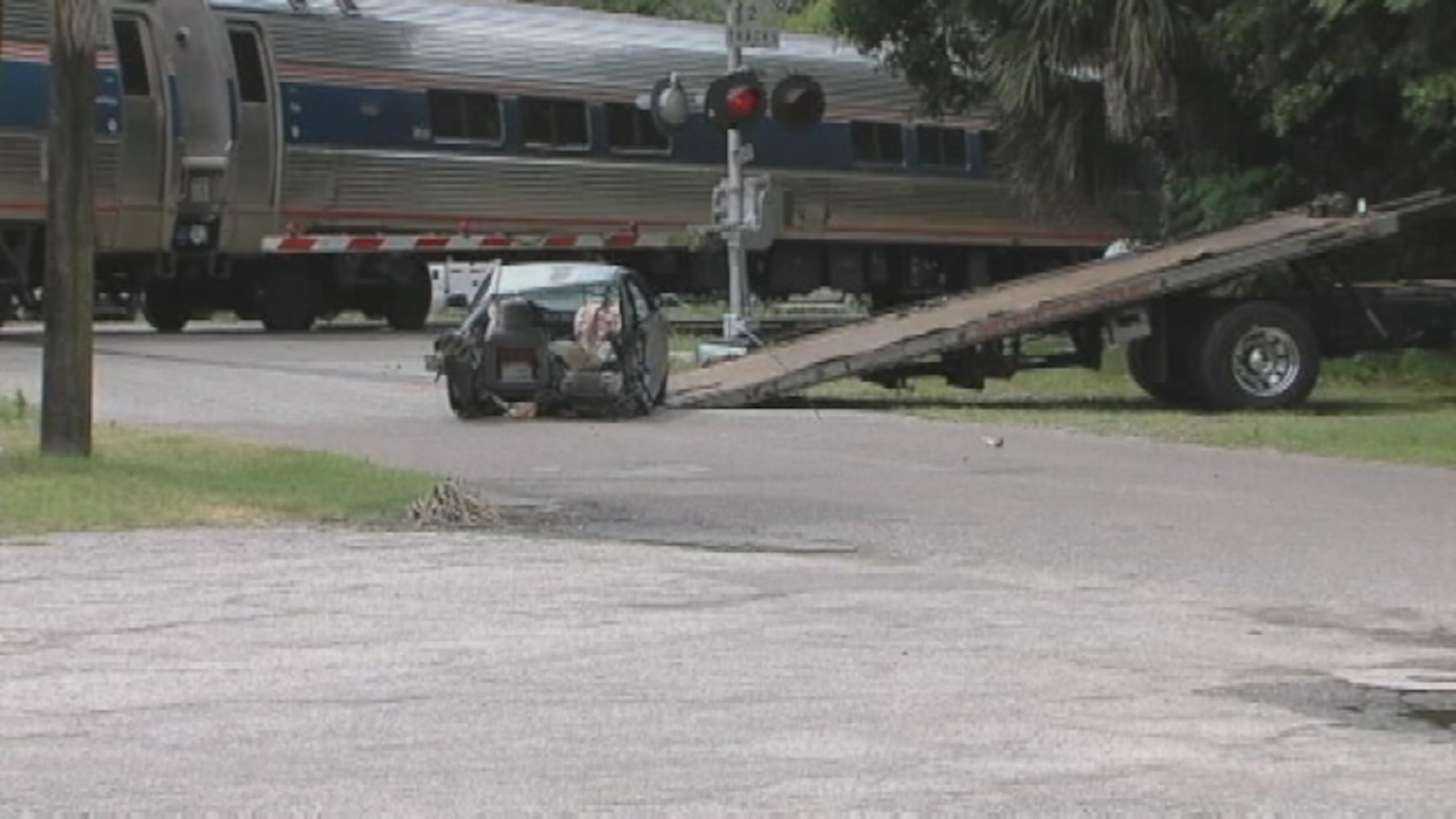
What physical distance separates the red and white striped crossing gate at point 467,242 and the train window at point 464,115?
1248mm

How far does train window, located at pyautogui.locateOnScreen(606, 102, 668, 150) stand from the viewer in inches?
1363

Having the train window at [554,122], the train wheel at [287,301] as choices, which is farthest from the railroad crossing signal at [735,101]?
the train window at [554,122]

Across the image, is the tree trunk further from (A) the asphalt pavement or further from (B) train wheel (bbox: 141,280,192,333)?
(B) train wheel (bbox: 141,280,192,333)

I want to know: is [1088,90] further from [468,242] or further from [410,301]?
[410,301]

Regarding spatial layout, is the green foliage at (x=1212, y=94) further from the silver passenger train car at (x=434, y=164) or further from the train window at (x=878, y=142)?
the train window at (x=878, y=142)

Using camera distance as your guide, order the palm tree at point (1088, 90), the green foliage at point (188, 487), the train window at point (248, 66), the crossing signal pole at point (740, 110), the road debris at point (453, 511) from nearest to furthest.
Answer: the green foliage at point (188, 487) < the road debris at point (453, 511) < the crossing signal pole at point (740, 110) < the palm tree at point (1088, 90) < the train window at point (248, 66)

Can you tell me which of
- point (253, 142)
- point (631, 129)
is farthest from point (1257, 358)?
point (631, 129)

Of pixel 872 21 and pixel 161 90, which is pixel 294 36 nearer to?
pixel 161 90

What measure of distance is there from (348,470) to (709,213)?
19512 millimetres

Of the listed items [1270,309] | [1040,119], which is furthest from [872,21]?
[1270,309]

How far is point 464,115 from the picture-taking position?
108 ft

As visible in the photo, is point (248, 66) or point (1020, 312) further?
point (248, 66)

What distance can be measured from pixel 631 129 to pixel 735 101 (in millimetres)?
12024

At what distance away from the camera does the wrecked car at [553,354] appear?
800 inches
